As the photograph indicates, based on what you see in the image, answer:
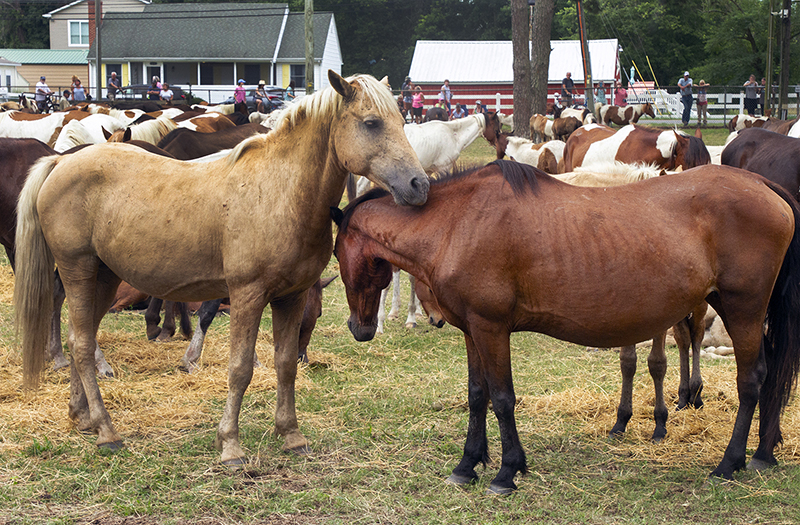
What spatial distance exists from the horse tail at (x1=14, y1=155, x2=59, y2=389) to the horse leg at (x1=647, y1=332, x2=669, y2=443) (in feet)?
13.2

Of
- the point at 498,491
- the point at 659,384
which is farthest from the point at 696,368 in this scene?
the point at 498,491

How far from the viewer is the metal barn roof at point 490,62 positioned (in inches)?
1618

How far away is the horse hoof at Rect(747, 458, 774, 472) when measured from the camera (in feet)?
13.6

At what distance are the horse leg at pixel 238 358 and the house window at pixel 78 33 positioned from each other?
6030cm

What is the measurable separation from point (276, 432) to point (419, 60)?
1594 inches

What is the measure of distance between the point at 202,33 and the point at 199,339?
153ft

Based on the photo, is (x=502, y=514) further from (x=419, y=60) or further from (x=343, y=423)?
(x=419, y=60)

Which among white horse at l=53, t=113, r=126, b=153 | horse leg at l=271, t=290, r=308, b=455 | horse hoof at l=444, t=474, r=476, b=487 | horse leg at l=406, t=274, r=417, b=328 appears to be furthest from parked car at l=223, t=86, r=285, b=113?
horse hoof at l=444, t=474, r=476, b=487

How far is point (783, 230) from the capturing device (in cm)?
391

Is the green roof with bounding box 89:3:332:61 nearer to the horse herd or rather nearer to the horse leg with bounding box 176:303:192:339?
the horse leg with bounding box 176:303:192:339

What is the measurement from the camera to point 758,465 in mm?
4148

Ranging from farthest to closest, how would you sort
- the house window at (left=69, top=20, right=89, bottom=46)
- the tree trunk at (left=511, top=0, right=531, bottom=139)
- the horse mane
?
1. the house window at (left=69, top=20, right=89, bottom=46)
2. the tree trunk at (left=511, top=0, right=531, bottom=139)
3. the horse mane

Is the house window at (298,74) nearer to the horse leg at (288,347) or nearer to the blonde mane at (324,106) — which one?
the blonde mane at (324,106)

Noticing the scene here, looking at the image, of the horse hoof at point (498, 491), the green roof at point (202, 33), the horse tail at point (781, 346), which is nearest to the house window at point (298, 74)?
the green roof at point (202, 33)
